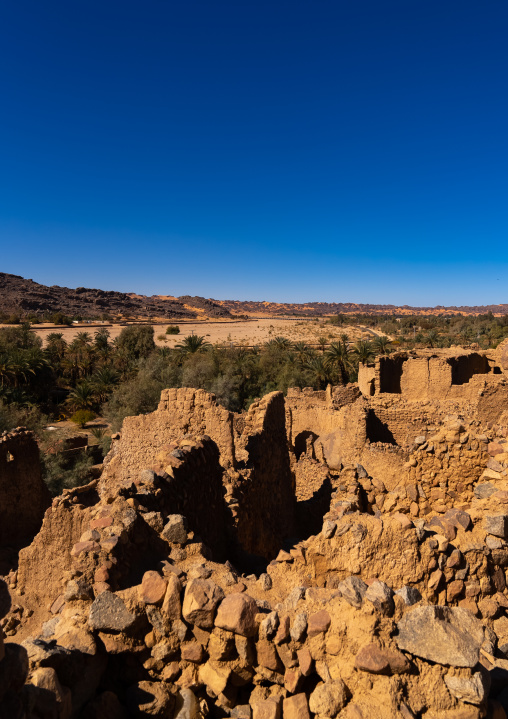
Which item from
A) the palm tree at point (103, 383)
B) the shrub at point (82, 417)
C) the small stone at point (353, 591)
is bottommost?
the shrub at point (82, 417)

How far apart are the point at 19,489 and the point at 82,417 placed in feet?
60.9

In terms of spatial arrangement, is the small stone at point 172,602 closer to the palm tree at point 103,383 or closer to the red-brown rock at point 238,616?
the red-brown rock at point 238,616

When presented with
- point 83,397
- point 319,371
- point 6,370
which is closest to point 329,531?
point 83,397

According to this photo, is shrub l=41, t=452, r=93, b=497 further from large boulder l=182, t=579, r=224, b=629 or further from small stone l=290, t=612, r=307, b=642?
small stone l=290, t=612, r=307, b=642

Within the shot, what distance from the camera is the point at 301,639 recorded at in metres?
2.71

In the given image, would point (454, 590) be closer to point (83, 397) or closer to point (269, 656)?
point (269, 656)

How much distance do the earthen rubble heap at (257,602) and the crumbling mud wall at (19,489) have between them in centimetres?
430

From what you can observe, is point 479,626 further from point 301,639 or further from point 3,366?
point 3,366

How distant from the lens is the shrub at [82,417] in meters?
27.2

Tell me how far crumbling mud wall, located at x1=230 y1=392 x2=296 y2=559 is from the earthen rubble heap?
97 millimetres

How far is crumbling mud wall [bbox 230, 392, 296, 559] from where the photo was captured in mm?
6875

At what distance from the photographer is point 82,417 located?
89.8 feet

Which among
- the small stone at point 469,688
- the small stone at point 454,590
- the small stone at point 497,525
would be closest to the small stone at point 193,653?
the small stone at point 469,688

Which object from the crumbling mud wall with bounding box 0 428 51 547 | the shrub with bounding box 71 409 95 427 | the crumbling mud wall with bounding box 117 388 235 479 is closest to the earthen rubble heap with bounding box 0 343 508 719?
the crumbling mud wall with bounding box 117 388 235 479
